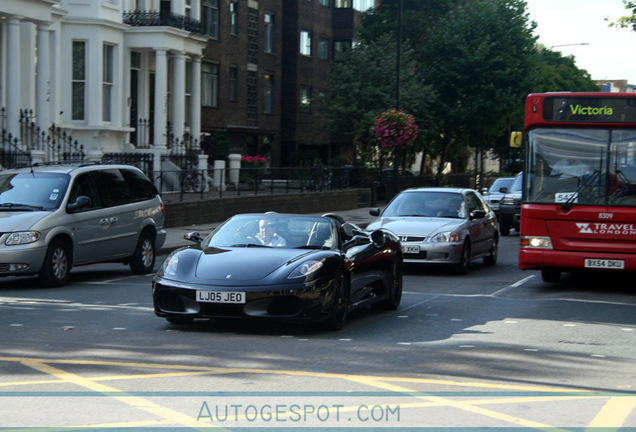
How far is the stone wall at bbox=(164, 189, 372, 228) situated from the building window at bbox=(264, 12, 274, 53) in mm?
10408

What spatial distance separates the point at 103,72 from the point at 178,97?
12.2ft

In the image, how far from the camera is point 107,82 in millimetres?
32531

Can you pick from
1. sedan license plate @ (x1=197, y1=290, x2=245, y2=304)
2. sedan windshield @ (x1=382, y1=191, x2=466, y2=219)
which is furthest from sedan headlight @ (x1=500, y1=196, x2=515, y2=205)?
sedan license plate @ (x1=197, y1=290, x2=245, y2=304)

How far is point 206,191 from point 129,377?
22.0 metres

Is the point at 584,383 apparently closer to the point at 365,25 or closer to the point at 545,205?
the point at 545,205

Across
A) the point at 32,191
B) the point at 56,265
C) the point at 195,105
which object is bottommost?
the point at 56,265

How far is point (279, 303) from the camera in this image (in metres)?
10.0

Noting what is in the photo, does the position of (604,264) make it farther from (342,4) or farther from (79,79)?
(342,4)

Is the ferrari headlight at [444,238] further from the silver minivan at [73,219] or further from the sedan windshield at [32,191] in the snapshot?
the sedan windshield at [32,191]

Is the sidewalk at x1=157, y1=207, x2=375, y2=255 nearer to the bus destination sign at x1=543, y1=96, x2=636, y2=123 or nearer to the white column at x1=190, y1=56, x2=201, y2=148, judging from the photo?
the white column at x1=190, y1=56, x2=201, y2=148

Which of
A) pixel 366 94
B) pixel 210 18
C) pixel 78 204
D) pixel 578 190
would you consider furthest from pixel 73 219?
pixel 366 94

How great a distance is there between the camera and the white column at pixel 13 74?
27.1m

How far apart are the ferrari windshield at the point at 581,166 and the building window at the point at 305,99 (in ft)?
124

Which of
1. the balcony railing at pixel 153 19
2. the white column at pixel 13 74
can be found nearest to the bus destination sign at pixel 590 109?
the white column at pixel 13 74
